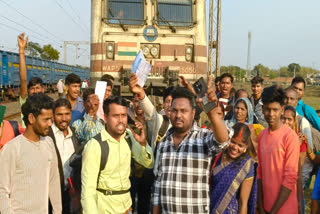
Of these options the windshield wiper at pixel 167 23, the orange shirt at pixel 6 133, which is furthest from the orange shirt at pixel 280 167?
the windshield wiper at pixel 167 23

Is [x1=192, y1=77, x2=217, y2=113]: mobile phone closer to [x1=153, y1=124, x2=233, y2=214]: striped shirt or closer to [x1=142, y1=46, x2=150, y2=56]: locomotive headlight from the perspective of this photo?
[x1=153, y1=124, x2=233, y2=214]: striped shirt

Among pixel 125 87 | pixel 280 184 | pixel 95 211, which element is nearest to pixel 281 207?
pixel 280 184

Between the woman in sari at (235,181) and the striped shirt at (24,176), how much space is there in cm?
131

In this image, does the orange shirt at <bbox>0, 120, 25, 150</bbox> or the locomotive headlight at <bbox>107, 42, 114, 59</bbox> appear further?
the locomotive headlight at <bbox>107, 42, 114, 59</bbox>

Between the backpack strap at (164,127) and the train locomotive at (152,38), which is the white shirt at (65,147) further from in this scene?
the train locomotive at (152,38)

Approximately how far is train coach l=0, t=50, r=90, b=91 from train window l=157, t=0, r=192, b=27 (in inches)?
535

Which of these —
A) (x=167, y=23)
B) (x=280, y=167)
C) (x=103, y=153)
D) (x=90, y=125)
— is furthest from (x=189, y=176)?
(x=167, y=23)

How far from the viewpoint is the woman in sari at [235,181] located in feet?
8.32

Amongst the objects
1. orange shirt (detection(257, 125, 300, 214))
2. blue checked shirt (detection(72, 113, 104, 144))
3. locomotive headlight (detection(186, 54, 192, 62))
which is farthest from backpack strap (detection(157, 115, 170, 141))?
locomotive headlight (detection(186, 54, 192, 62))

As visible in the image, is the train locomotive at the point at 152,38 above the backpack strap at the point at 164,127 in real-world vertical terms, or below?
above

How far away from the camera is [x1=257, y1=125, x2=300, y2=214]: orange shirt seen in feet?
9.00

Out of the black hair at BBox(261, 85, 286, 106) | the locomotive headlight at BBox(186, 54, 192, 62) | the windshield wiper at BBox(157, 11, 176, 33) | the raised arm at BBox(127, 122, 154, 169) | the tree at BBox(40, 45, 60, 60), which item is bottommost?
the raised arm at BBox(127, 122, 154, 169)

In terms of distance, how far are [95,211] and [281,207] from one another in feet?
5.07

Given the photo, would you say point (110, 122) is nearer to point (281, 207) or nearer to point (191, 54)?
point (281, 207)
